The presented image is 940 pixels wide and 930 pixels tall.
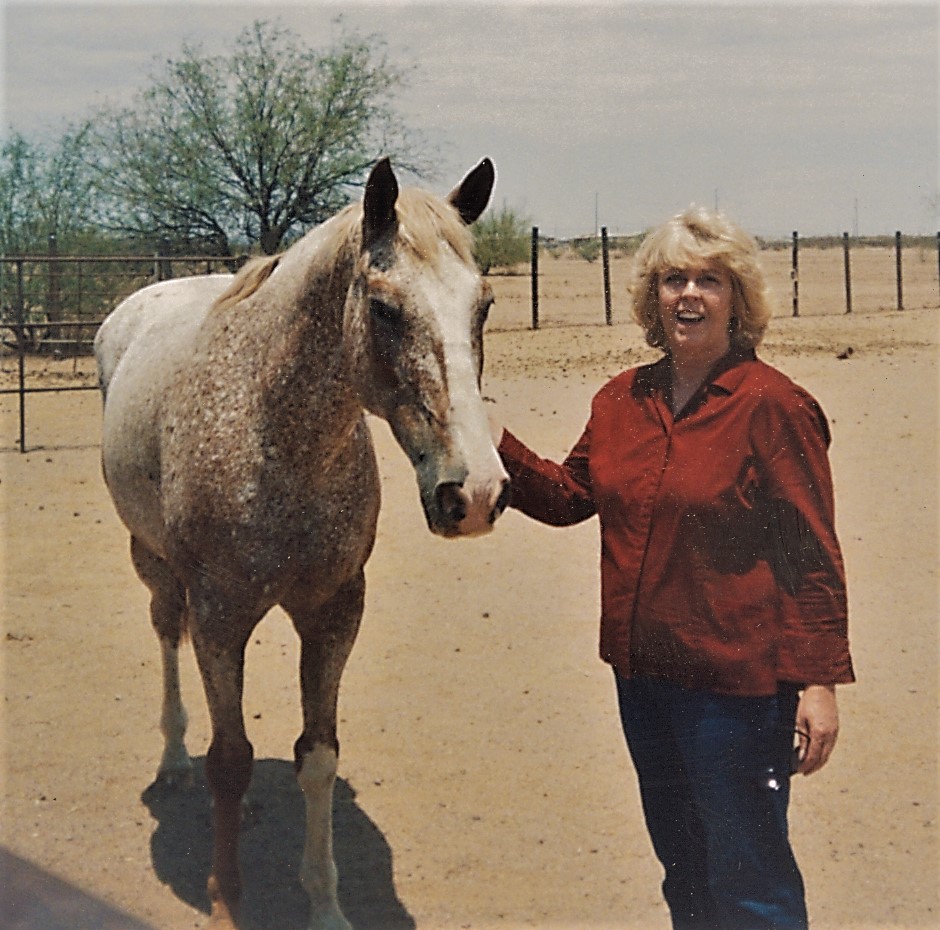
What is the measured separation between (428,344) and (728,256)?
0.71 meters

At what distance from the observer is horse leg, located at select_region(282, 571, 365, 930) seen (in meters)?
3.28

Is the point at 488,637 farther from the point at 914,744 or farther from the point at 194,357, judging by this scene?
the point at 194,357

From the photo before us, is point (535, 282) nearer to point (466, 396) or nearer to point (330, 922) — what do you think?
point (330, 922)

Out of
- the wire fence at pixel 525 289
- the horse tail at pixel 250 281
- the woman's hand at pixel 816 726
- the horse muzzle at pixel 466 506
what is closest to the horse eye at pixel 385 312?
the horse muzzle at pixel 466 506

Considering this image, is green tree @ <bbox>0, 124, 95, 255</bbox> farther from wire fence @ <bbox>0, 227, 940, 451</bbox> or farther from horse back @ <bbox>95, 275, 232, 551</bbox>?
horse back @ <bbox>95, 275, 232, 551</bbox>

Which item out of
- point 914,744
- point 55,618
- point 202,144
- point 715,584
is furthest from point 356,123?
point 715,584

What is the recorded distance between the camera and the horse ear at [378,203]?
Answer: 2.44 m

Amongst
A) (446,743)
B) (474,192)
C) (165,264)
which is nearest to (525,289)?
(165,264)

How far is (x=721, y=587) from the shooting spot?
7.77 ft

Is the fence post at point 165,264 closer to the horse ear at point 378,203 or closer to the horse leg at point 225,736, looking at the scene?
the horse leg at point 225,736

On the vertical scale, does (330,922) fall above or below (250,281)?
below

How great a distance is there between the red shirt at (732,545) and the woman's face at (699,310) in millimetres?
52

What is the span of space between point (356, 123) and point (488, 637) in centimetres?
611

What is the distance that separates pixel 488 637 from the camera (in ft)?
18.1
